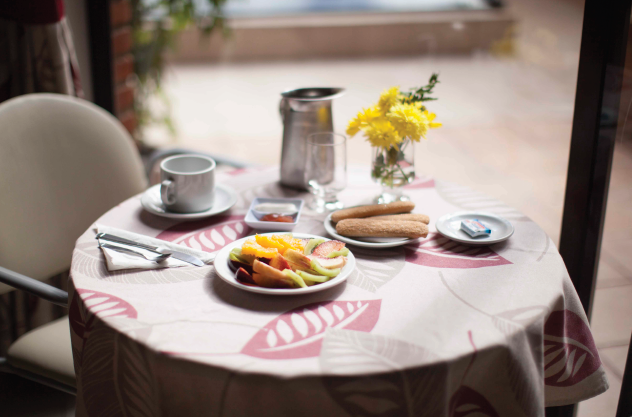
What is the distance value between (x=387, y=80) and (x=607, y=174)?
298 centimetres

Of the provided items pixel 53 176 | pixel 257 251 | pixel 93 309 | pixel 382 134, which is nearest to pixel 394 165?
pixel 382 134

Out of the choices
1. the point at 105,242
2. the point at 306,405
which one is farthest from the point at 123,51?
the point at 306,405

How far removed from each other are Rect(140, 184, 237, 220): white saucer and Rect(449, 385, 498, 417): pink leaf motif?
60cm

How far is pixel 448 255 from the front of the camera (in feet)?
3.22

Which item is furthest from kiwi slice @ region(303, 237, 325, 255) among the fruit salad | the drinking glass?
the drinking glass

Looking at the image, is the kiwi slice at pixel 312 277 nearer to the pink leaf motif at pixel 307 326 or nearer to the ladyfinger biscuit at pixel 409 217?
the pink leaf motif at pixel 307 326

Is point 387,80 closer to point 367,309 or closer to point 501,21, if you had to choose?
point 501,21

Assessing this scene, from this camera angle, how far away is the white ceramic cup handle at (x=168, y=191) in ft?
3.61

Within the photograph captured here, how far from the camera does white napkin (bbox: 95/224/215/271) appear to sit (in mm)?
920

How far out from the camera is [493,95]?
3852 mm

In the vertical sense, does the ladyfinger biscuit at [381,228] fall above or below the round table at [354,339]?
above

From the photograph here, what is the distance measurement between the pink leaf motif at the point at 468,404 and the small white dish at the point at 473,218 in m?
0.30

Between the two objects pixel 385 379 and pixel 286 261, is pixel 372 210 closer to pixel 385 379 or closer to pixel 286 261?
pixel 286 261

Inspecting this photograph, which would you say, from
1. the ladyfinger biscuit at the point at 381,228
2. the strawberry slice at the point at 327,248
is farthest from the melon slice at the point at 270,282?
the ladyfinger biscuit at the point at 381,228
